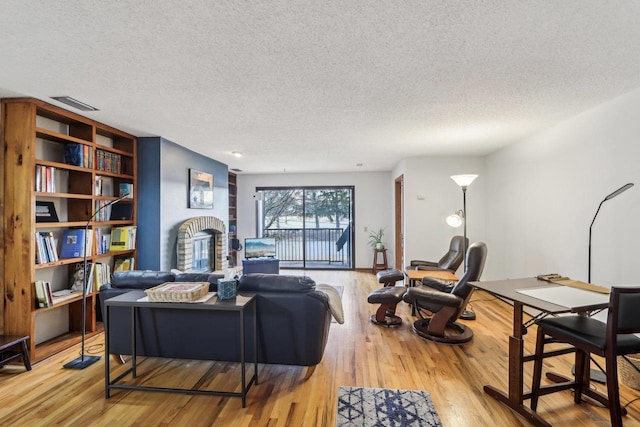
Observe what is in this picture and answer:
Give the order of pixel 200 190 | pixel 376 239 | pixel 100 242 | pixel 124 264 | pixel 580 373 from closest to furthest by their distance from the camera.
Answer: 1. pixel 580 373
2. pixel 100 242
3. pixel 124 264
4. pixel 200 190
5. pixel 376 239

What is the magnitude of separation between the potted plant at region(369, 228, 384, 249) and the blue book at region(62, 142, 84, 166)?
5377 mm

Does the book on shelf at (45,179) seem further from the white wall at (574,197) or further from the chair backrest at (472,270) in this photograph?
the white wall at (574,197)

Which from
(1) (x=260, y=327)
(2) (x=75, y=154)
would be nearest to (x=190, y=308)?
(1) (x=260, y=327)

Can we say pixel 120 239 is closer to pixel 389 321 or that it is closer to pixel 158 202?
pixel 158 202

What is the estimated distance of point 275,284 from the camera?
7.72ft

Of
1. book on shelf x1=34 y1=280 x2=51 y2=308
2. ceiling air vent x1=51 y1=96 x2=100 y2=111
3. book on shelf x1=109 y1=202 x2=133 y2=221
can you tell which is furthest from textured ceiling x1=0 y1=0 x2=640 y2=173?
book on shelf x1=34 y1=280 x2=51 y2=308

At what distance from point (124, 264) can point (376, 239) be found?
191 inches

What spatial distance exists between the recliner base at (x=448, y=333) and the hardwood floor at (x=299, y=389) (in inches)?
3.3

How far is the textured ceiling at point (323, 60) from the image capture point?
4.90 ft

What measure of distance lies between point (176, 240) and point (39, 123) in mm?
1957

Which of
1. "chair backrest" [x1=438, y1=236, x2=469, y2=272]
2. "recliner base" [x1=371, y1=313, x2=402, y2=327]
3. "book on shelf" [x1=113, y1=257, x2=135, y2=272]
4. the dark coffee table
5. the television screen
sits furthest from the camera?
the television screen

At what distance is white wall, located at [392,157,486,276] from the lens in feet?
17.2

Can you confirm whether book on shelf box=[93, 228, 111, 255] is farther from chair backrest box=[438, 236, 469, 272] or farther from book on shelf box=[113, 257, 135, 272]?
chair backrest box=[438, 236, 469, 272]

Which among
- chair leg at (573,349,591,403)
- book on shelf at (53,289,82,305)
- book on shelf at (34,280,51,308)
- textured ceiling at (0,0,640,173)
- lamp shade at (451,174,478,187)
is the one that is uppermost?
textured ceiling at (0,0,640,173)
